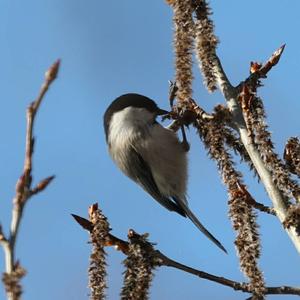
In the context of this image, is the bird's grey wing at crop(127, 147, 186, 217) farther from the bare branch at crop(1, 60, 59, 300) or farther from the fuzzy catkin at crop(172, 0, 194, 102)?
the bare branch at crop(1, 60, 59, 300)

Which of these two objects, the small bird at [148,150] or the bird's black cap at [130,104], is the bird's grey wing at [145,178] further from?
the bird's black cap at [130,104]

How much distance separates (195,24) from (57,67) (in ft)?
2.52

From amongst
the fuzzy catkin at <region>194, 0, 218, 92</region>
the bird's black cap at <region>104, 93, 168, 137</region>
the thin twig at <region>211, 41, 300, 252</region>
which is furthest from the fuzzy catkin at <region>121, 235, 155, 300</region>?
the bird's black cap at <region>104, 93, 168, 137</region>

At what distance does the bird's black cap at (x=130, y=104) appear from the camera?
2.83m

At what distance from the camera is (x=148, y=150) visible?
270 centimetres

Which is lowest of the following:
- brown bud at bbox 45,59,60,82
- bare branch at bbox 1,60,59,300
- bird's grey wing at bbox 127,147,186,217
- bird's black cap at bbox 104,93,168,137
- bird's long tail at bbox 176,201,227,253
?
bare branch at bbox 1,60,59,300

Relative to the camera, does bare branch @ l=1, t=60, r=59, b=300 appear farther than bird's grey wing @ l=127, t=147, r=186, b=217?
No

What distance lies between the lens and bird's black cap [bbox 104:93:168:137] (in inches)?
112

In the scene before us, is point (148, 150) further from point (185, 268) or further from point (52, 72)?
point (52, 72)

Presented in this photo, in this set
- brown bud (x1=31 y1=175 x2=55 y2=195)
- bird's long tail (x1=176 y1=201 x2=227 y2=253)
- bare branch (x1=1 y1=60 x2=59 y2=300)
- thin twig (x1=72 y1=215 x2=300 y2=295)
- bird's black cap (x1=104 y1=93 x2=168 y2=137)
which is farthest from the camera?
bird's black cap (x1=104 y1=93 x2=168 y2=137)

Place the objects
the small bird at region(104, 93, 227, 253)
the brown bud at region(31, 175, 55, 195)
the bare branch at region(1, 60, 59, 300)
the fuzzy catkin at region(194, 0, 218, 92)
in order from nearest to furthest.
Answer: the bare branch at region(1, 60, 59, 300)
the brown bud at region(31, 175, 55, 195)
the fuzzy catkin at region(194, 0, 218, 92)
the small bird at region(104, 93, 227, 253)

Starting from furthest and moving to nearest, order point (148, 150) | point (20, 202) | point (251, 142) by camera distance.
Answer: point (148, 150)
point (251, 142)
point (20, 202)

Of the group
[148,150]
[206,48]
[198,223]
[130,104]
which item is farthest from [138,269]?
[130,104]

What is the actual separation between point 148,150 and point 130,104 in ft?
0.89
